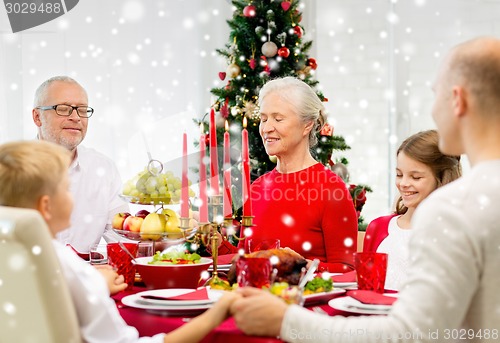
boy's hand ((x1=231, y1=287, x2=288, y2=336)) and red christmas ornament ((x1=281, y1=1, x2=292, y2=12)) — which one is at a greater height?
red christmas ornament ((x1=281, y1=1, x2=292, y2=12))

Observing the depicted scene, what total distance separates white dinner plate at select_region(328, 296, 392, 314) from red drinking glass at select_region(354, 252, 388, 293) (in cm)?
13

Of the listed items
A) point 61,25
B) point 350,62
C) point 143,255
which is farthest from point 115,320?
point 350,62

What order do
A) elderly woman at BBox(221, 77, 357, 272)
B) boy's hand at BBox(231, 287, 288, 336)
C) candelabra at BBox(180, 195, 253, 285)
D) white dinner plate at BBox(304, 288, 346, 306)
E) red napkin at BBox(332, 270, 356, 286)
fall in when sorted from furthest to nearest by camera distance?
elderly woman at BBox(221, 77, 357, 272), red napkin at BBox(332, 270, 356, 286), candelabra at BBox(180, 195, 253, 285), white dinner plate at BBox(304, 288, 346, 306), boy's hand at BBox(231, 287, 288, 336)

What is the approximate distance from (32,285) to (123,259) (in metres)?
0.68

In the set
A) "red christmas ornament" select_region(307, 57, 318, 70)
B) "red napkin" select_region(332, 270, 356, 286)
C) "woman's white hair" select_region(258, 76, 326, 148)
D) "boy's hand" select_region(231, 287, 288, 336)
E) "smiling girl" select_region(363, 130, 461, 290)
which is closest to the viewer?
"boy's hand" select_region(231, 287, 288, 336)

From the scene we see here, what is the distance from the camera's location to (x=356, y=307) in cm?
163

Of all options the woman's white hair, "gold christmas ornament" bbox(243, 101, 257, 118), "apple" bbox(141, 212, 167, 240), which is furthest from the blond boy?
"gold christmas ornament" bbox(243, 101, 257, 118)

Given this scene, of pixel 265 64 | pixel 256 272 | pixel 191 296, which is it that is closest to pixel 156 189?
pixel 191 296

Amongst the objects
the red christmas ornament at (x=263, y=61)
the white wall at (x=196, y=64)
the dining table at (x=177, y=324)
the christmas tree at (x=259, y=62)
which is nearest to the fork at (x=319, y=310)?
the dining table at (x=177, y=324)

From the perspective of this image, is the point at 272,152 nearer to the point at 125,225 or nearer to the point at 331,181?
the point at 331,181

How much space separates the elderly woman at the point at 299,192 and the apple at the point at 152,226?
0.73 m

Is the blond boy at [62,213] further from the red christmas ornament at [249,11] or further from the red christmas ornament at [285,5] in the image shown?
the red christmas ornament at [285,5]

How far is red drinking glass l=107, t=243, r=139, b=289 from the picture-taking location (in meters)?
1.96

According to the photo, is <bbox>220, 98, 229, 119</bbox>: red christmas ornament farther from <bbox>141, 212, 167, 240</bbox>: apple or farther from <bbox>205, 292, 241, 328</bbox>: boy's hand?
<bbox>205, 292, 241, 328</bbox>: boy's hand
